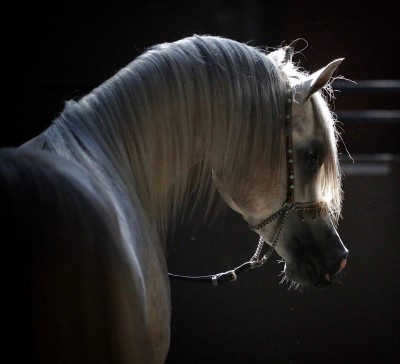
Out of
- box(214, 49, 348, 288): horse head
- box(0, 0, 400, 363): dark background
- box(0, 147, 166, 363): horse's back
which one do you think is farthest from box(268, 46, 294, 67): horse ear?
box(0, 0, 400, 363): dark background

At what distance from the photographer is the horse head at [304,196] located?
6.64ft

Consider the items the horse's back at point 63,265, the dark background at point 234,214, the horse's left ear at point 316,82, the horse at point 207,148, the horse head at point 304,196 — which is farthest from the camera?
the dark background at point 234,214

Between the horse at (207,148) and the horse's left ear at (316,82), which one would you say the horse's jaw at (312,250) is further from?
the horse's left ear at (316,82)

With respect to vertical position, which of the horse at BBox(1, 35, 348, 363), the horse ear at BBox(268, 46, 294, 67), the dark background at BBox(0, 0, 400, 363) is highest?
the horse ear at BBox(268, 46, 294, 67)

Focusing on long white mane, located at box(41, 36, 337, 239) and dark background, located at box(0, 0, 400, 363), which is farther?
dark background, located at box(0, 0, 400, 363)

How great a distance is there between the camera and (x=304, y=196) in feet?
6.81

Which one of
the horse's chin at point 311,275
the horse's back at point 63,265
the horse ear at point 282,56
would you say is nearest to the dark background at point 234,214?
the horse's chin at point 311,275

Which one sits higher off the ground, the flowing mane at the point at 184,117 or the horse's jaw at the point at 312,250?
the flowing mane at the point at 184,117

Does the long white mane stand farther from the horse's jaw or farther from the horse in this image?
the horse's jaw

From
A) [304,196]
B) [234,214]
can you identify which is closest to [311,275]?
[304,196]

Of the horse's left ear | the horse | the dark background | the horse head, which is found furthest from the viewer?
the dark background

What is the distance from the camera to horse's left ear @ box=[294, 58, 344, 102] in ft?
6.27

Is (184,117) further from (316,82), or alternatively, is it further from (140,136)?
(316,82)

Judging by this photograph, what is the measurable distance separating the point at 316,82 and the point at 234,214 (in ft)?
4.24
